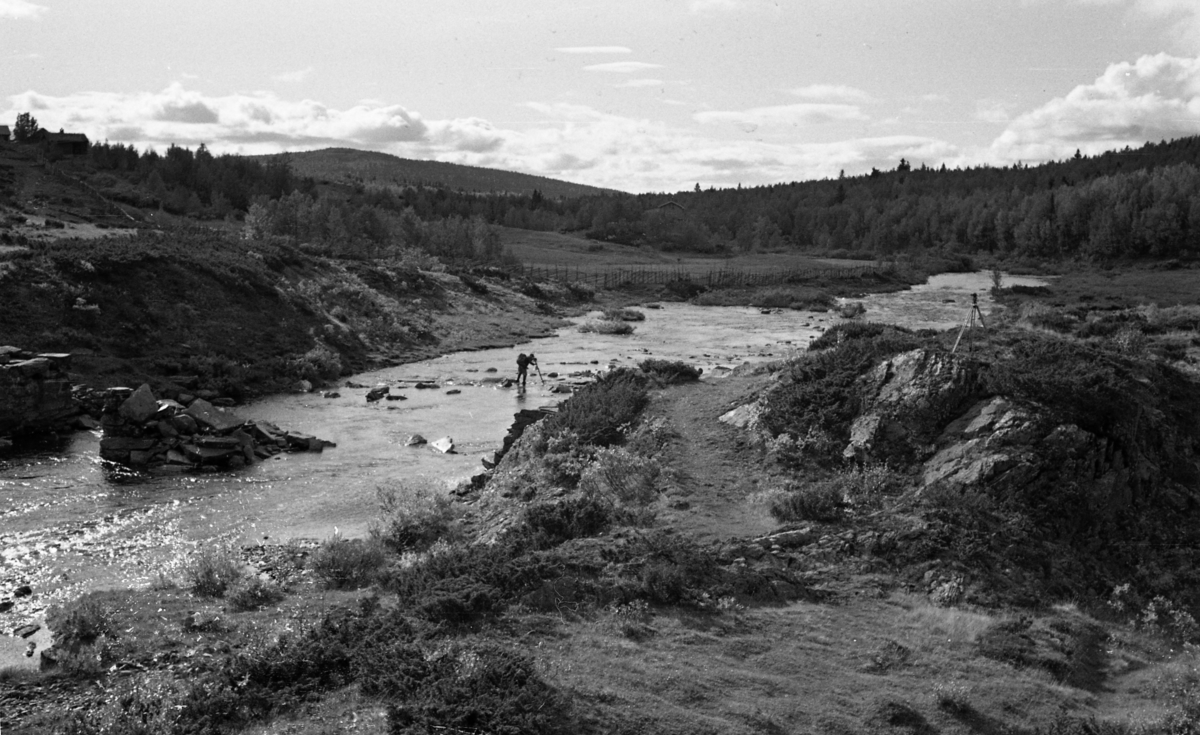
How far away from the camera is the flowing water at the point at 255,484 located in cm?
1919

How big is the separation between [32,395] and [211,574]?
15.4 meters

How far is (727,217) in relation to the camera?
7751 inches

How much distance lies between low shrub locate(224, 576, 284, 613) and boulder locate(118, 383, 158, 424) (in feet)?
40.1

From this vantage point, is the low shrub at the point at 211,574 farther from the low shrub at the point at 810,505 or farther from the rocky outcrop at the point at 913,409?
the rocky outcrop at the point at 913,409

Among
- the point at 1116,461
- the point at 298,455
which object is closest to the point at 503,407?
the point at 298,455

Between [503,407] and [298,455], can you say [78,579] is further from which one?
[503,407]

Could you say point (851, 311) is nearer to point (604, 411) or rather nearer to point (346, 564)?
point (604, 411)

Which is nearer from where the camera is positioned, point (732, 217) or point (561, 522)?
point (561, 522)

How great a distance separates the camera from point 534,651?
524 inches

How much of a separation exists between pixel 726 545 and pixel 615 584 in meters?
2.40

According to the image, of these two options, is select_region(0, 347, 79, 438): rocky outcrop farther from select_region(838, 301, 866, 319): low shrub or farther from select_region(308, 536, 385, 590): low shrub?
select_region(838, 301, 866, 319): low shrub

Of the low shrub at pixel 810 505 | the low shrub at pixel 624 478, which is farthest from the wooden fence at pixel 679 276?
the low shrub at pixel 810 505

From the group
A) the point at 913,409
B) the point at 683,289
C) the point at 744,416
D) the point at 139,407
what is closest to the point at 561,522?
the point at 744,416

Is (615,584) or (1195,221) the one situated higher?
(1195,221)
